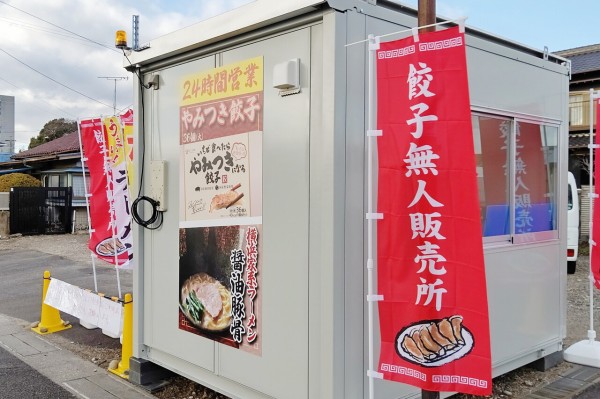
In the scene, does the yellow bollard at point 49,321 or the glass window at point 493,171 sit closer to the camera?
the glass window at point 493,171

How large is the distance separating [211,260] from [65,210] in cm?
1661

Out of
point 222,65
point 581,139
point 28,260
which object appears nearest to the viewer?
point 222,65

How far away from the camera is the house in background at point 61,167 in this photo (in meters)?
20.2

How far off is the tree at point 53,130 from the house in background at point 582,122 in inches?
1498

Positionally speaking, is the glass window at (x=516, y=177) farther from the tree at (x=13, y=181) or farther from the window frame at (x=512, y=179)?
the tree at (x=13, y=181)

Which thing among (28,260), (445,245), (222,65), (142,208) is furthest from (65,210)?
(445,245)

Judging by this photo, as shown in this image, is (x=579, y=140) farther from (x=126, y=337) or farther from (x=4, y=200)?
(x=4, y=200)

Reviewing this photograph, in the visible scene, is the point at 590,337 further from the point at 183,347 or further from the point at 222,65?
the point at 222,65

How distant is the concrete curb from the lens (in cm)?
465

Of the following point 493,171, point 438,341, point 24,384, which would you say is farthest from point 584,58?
point 24,384


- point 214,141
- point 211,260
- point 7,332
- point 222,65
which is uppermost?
point 222,65

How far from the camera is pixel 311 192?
3.38 metres

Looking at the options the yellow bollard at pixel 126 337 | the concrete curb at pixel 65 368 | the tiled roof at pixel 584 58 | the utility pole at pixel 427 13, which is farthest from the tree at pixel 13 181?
the utility pole at pixel 427 13

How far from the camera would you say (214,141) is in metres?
4.06
